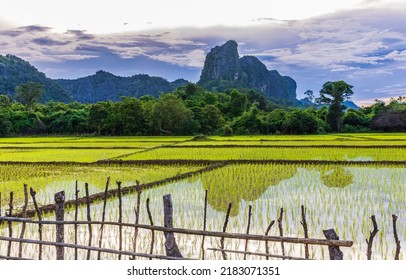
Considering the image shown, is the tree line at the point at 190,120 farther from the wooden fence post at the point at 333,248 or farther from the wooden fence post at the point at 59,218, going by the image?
the wooden fence post at the point at 333,248

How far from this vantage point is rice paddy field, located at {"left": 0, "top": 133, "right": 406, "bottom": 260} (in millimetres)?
5496

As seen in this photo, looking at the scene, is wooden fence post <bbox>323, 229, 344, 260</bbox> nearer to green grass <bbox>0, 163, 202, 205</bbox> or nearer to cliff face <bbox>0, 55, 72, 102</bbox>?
green grass <bbox>0, 163, 202, 205</bbox>

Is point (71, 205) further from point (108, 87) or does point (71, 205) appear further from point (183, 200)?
point (108, 87)

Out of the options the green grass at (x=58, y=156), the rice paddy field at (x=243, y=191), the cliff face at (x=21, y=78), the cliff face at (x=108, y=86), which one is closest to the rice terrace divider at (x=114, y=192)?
the rice paddy field at (x=243, y=191)

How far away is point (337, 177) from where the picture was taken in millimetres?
10656

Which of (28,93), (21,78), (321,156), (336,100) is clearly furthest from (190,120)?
(21,78)

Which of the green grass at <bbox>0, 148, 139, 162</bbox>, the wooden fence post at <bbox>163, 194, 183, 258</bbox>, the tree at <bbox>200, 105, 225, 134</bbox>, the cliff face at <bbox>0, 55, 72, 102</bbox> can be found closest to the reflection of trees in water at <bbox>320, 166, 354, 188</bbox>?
the wooden fence post at <bbox>163, 194, 183, 258</bbox>

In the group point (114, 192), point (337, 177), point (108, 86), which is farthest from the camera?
point (108, 86)

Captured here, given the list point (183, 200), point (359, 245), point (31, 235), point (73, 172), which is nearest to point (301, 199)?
point (183, 200)

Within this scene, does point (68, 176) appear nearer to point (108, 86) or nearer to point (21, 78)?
point (21, 78)

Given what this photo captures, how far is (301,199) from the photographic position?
26.3 feet

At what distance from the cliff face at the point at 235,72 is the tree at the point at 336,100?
45.1 metres

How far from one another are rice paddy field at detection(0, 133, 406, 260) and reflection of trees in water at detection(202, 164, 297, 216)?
0.02m

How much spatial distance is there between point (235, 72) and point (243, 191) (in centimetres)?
8726
